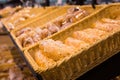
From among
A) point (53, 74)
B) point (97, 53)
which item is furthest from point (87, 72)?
point (53, 74)

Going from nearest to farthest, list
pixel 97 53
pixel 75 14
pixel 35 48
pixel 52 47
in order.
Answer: pixel 97 53, pixel 52 47, pixel 35 48, pixel 75 14

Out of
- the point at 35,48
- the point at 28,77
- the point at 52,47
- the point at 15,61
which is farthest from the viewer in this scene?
the point at 15,61

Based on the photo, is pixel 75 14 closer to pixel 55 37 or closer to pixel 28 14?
pixel 55 37

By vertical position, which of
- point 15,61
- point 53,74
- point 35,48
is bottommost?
point 15,61

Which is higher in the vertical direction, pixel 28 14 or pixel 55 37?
pixel 55 37

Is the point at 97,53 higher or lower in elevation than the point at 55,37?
higher

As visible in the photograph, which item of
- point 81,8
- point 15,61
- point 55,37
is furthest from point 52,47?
point 15,61

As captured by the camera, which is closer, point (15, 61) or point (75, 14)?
point (75, 14)

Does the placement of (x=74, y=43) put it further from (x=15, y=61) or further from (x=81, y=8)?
(x=15, y=61)

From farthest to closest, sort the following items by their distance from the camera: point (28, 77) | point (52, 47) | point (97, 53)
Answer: point (28, 77), point (52, 47), point (97, 53)

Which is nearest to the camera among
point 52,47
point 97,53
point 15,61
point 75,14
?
point 97,53
